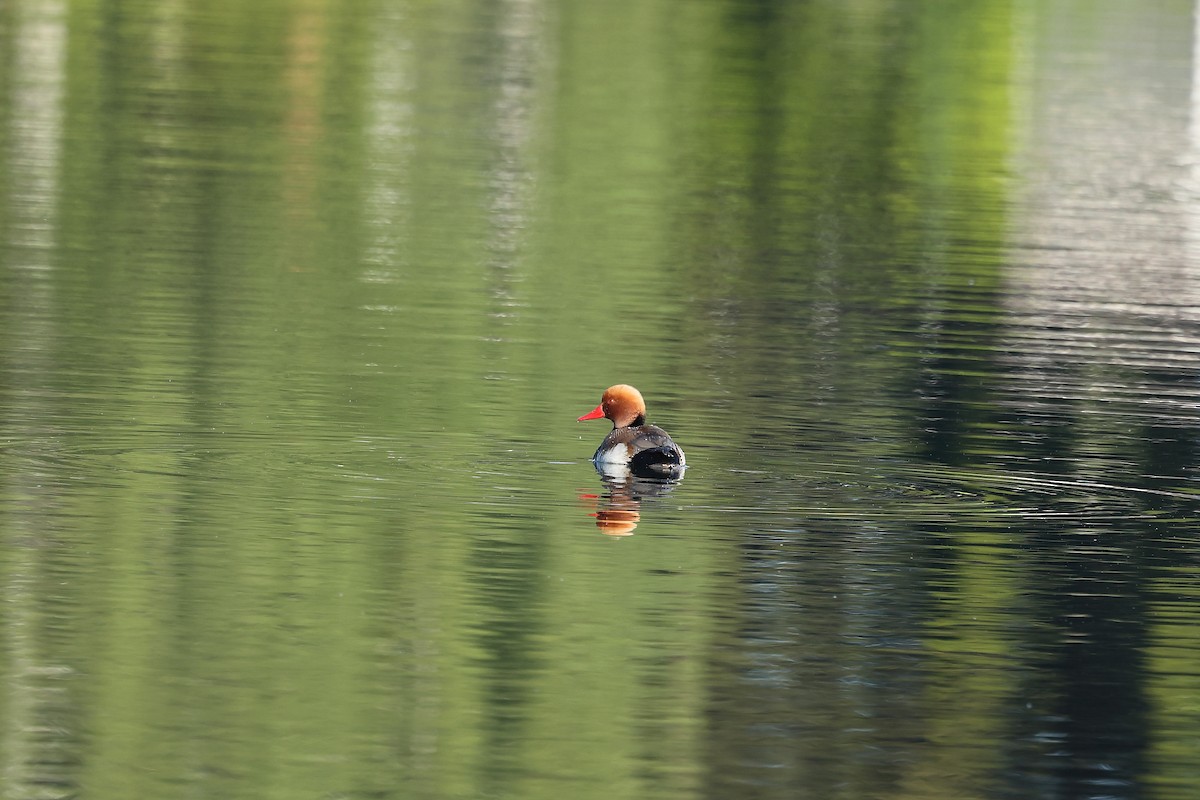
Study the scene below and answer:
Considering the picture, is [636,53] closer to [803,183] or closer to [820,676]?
[803,183]

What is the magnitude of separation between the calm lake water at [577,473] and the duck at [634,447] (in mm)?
209

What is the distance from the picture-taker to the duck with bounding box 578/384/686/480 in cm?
1725

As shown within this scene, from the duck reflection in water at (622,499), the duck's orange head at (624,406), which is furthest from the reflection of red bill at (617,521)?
the duck's orange head at (624,406)

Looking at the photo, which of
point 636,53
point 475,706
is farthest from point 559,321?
point 636,53

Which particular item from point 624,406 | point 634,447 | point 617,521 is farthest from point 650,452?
point 617,521

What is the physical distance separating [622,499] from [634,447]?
0.64 m

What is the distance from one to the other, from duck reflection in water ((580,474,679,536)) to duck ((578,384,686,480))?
68mm

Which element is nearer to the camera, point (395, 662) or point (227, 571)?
point (395, 662)

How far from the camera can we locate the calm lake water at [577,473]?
11867 mm

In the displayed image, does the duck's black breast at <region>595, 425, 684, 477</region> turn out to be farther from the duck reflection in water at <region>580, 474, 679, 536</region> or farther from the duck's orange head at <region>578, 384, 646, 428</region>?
the duck's orange head at <region>578, 384, 646, 428</region>

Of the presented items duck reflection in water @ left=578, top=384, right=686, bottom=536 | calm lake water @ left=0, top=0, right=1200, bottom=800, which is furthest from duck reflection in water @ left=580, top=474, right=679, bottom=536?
calm lake water @ left=0, top=0, right=1200, bottom=800

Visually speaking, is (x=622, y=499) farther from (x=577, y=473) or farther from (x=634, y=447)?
(x=577, y=473)

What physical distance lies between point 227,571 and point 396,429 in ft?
14.4

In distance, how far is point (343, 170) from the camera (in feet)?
126
